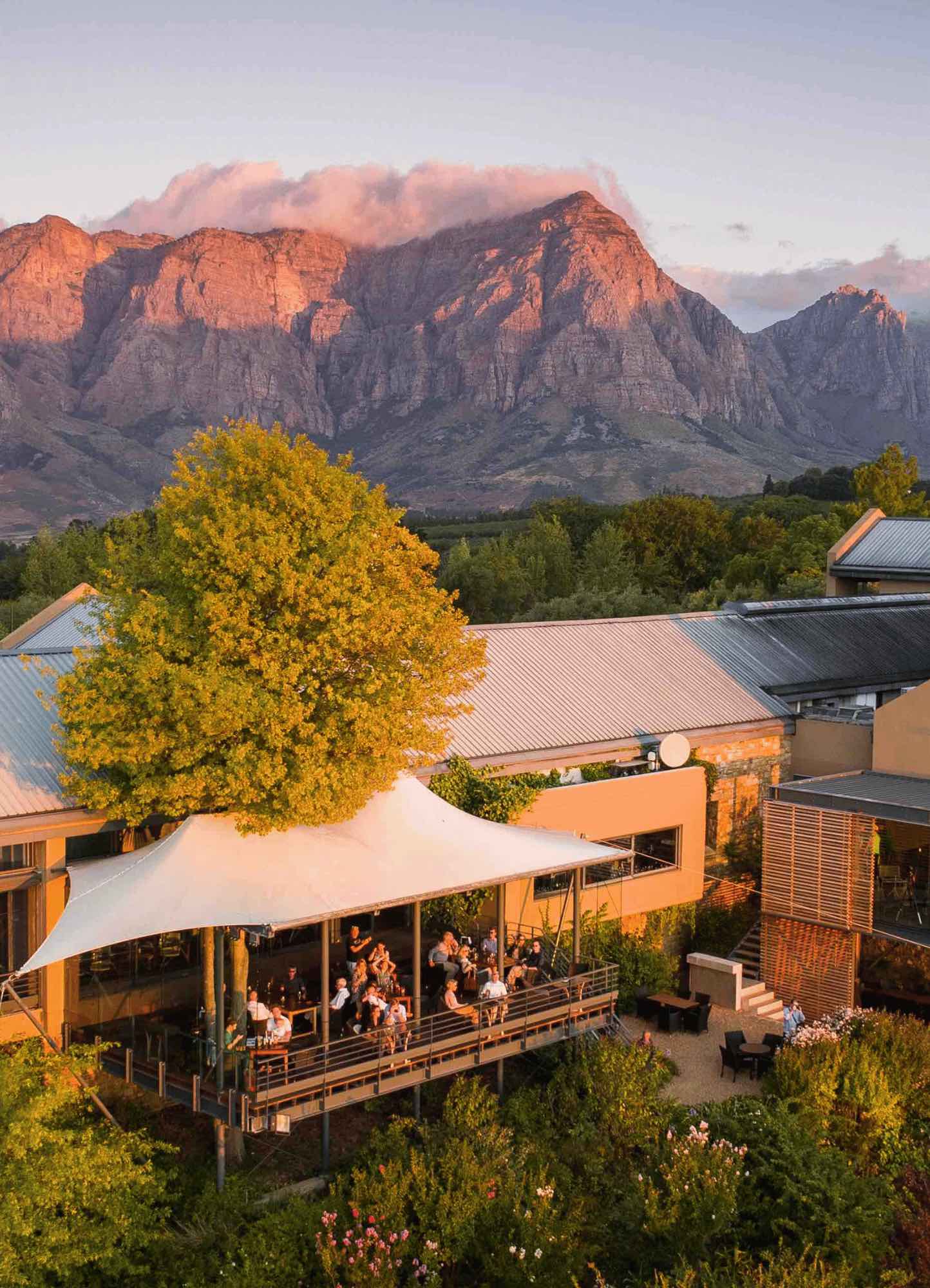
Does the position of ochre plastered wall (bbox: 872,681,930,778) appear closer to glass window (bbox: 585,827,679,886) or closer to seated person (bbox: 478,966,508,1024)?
glass window (bbox: 585,827,679,886)

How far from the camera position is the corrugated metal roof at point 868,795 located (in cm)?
2136

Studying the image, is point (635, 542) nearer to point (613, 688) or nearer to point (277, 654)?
point (613, 688)

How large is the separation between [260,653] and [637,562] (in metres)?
59.0

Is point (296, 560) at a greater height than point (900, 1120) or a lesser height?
greater

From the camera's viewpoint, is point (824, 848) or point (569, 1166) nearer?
point (569, 1166)

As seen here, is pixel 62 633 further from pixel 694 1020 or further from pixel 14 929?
pixel 694 1020

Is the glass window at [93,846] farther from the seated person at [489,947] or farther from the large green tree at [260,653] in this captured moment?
the seated person at [489,947]

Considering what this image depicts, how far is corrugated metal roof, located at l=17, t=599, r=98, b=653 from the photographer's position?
29.6 meters

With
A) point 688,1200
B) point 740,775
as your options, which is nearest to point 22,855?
point 688,1200

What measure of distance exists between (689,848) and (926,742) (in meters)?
5.06

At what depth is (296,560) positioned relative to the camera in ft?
Result: 59.1

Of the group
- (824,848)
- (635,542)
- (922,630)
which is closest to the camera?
(824,848)

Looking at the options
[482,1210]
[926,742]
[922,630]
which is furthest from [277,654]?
[922,630]

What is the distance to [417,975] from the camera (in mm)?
17828
